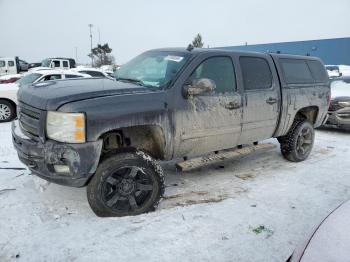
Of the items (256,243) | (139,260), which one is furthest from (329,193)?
(139,260)

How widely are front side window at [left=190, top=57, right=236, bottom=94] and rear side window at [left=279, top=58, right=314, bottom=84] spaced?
1324 millimetres

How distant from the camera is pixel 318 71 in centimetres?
619

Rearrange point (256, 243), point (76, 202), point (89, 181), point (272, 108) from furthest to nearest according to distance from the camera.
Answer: point (272, 108)
point (76, 202)
point (89, 181)
point (256, 243)

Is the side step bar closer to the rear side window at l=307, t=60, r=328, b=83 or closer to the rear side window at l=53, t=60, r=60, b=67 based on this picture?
the rear side window at l=307, t=60, r=328, b=83

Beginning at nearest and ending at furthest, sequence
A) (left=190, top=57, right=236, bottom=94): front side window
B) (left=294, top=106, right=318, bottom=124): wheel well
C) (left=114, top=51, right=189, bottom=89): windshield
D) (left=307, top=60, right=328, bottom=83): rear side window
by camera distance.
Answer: (left=114, top=51, right=189, bottom=89): windshield → (left=190, top=57, right=236, bottom=94): front side window → (left=294, top=106, right=318, bottom=124): wheel well → (left=307, top=60, right=328, bottom=83): rear side window

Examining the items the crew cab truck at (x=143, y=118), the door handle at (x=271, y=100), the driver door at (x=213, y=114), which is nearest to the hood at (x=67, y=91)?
the crew cab truck at (x=143, y=118)

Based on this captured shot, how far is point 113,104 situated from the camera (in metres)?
3.41

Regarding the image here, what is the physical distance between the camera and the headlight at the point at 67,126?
10.5 ft

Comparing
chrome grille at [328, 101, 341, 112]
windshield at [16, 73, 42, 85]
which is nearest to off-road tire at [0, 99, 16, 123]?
windshield at [16, 73, 42, 85]

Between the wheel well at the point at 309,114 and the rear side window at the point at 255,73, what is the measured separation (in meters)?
1.21

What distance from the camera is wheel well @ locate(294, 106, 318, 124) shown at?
19.6ft

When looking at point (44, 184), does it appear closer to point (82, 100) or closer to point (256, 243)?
point (82, 100)

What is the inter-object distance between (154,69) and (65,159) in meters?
1.70

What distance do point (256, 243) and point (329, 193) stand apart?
1864mm
